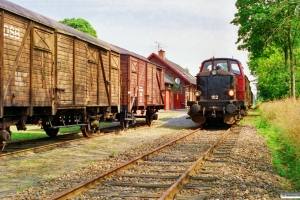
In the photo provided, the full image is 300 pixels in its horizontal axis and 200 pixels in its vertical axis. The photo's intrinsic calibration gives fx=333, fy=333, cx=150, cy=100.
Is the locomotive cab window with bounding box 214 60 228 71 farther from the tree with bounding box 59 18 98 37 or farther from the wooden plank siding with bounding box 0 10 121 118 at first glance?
the tree with bounding box 59 18 98 37

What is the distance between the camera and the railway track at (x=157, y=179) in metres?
5.00

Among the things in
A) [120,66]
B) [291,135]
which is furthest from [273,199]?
[120,66]

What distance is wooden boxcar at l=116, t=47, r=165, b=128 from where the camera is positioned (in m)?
15.3

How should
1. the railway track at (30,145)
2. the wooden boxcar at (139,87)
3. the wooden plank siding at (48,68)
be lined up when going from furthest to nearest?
the wooden boxcar at (139,87) → the railway track at (30,145) → the wooden plank siding at (48,68)

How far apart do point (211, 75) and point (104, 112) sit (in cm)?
599

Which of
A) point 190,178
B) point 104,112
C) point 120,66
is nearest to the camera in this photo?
point 190,178

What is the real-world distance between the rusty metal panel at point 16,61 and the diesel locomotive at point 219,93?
29.4 feet

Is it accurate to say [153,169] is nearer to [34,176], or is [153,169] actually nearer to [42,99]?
[34,176]

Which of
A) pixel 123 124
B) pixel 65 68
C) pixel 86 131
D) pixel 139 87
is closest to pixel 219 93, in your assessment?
pixel 139 87

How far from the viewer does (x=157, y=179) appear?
604cm

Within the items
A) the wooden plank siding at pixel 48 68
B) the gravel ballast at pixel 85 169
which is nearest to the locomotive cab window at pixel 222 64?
the wooden plank siding at pixel 48 68

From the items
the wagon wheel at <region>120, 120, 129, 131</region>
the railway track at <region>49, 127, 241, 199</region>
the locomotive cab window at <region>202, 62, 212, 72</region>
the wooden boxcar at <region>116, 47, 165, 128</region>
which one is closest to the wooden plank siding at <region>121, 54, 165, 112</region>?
the wooden boxcar at <region>116, 47, 165, 128</region>

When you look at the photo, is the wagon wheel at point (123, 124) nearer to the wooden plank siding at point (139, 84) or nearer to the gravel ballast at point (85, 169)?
the wooden plank siding at point (139, 84)

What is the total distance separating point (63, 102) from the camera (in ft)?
32.8
